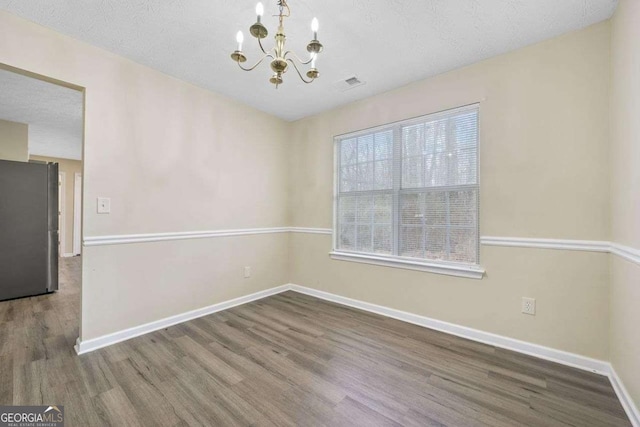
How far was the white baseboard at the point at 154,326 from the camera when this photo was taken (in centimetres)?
212

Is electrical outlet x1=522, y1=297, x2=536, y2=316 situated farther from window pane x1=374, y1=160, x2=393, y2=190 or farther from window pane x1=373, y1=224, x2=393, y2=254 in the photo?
window pane x1=374, y1=160, x2=393, y2=190

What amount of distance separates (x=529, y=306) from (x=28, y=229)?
5699 mm

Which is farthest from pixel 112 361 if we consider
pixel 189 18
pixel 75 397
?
pixel 189 18

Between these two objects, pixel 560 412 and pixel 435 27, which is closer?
pixel 560 412

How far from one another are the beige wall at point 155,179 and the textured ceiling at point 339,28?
0.71 feet

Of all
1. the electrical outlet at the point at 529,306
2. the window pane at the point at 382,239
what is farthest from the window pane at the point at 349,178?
the electrical outlet at the point at 529,306

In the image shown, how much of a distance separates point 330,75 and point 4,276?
183 inches

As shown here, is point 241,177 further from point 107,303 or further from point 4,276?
point 4,276

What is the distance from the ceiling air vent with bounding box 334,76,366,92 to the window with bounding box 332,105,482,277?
0.55 m

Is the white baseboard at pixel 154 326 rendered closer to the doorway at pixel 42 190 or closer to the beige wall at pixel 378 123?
the beige wall at pixel 378 123

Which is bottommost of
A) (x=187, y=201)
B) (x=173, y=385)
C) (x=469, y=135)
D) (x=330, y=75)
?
(x=173, y=385)

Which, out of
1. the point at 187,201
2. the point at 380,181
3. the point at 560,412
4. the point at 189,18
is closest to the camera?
the point at 560,412

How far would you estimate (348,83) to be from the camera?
2.76 meters

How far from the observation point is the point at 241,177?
3.29m
